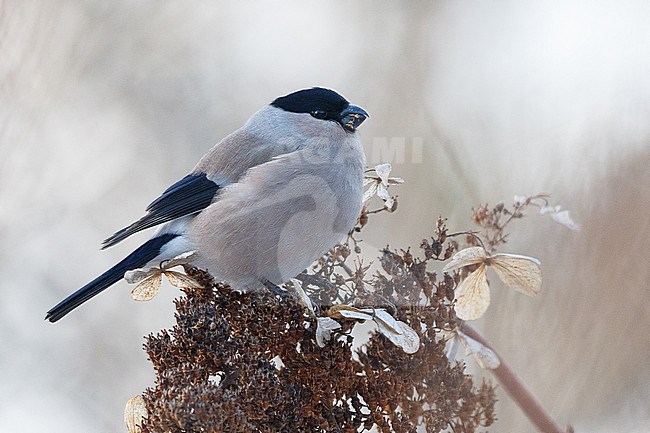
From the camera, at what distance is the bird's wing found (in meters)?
0.68

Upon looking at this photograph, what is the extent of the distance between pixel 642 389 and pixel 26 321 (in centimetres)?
80

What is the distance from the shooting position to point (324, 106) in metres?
0.66

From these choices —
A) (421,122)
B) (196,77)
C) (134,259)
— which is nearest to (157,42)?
(196,77)

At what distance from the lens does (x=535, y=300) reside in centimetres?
46

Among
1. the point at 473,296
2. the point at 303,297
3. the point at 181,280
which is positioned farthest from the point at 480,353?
the point at 181,280

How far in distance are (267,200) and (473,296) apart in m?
0.21

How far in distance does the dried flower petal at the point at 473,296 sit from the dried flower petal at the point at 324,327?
0.32 feet

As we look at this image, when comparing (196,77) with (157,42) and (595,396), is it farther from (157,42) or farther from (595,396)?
(595,396)

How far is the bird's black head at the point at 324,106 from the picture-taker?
0.64 meters

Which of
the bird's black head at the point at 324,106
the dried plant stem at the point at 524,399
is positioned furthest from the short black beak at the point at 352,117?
the dried plant stem at the point at 524,399

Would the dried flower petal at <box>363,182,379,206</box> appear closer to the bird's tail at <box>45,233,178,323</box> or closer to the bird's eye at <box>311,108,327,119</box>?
the bird's eye at <box>311,108,327,119</box>

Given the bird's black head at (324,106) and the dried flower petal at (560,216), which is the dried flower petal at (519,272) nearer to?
the dried flower petal at (560,216)

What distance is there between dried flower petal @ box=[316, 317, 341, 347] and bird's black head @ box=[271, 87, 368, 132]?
187 mm

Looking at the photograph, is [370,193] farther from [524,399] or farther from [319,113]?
[524,399]
